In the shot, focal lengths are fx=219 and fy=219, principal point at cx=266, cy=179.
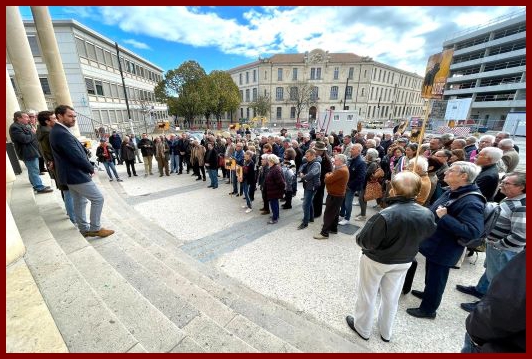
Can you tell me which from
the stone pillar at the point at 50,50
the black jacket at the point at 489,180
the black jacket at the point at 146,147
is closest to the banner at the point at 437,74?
the black jacket at the point at 489,180

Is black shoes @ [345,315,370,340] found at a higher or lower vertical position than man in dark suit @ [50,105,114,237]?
lower

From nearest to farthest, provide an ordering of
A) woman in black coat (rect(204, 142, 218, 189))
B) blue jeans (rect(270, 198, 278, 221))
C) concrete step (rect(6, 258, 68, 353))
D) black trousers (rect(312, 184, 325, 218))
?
concrete step (rect(6, 258, 68, 353)) → blue jeans (rect(270, 198, 278, 221)) → black trousers (rect(312, 184, 325, 218)) → woman in black coat (rect(204, 142, 218, 189))

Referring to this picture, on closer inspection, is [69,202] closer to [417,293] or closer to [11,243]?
[11,243]

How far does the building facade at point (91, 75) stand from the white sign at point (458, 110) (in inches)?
1228

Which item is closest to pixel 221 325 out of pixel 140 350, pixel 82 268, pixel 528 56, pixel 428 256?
pixel 140 350

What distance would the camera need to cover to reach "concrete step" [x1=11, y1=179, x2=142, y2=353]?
1812 mm

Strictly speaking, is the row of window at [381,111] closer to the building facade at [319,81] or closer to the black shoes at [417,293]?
the building facade at [319,81]

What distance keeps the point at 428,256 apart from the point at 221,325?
2.45 meters

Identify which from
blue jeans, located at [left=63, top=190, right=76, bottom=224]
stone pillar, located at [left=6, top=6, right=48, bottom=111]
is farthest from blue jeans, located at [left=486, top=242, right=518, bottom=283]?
stone pillar, located at [left=6, top=6, right=48, bottom=111]

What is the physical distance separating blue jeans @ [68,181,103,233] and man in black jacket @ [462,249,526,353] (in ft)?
15.2

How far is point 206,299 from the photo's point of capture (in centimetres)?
264

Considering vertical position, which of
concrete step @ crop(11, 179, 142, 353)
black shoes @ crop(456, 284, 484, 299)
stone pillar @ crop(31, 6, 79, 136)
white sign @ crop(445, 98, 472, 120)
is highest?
stone pillar @ crop(31, 6, 79, 136)

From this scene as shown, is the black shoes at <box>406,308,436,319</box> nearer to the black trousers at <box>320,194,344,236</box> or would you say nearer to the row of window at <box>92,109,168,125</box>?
the black trousers at <box>320,194,344,236</box>

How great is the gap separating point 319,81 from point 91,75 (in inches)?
1761
